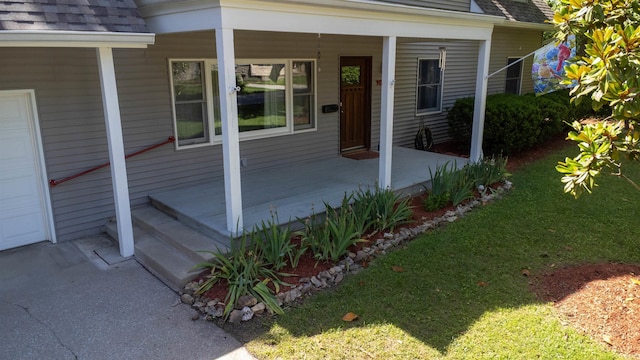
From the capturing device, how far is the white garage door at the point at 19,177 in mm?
5973

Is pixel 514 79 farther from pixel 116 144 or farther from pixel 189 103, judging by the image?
pixel 116 144

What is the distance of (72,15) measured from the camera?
5324 millimetres

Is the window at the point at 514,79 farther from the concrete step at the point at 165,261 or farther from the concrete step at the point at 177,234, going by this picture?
the concrete step at the point at 165,261

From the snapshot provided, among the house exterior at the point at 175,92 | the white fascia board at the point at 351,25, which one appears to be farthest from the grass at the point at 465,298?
the white fascia board at the point at 351,25

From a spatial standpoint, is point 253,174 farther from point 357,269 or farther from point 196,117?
A: point 357,269

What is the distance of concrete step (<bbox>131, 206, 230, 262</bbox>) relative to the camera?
5.57 metres

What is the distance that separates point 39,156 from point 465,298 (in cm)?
560

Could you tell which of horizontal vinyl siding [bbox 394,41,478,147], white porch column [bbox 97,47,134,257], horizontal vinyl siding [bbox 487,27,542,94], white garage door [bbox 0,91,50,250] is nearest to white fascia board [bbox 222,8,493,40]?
white porch column [bbox 97,47,134,257]

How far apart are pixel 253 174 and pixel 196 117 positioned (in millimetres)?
1476

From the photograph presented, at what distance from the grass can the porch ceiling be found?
3062 mm

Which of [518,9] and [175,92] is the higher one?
[518,9]

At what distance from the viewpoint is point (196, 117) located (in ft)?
25.0

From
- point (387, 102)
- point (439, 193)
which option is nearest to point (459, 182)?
point (439, 193)

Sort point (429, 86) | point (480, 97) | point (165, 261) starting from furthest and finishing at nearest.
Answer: point (429, 86)
point (480, 97)
point (165, 261)
